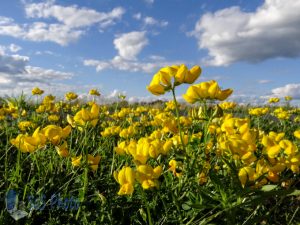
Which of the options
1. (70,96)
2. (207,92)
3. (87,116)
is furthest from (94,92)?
(207,92)

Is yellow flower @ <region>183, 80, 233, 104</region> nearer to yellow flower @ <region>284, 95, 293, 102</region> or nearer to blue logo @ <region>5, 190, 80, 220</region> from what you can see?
blue logo @ <region>5, 190, 80, 220</region>

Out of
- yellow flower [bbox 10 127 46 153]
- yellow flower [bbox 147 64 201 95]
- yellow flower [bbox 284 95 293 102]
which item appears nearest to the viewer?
yellow flower [bbox 147 64 201 95]

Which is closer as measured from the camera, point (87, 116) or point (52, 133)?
point (52, 133)

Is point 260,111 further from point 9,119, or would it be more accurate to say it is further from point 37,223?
point 37,223

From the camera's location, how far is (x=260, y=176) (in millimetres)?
1705

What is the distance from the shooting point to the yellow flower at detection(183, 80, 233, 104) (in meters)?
1.92

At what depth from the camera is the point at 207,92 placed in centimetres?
194

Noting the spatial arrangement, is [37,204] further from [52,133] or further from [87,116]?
[87,116]

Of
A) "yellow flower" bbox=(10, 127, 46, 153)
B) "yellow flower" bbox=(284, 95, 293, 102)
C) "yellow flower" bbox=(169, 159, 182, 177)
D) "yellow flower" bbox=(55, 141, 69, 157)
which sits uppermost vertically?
"yellow flower" bbox=(284, 95, 293, 102)

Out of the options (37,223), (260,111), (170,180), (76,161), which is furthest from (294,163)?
(260,111)

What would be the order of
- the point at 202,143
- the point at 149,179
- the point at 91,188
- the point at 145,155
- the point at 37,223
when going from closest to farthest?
the point at 149,179 → the point at 145,155 → the point at 202,143 → the point at 37,223 → the point at 91,188

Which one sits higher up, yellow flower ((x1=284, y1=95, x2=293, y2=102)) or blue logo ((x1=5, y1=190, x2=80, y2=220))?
yellow flower ((x1=284, y1=95, x2=293, y2=102))

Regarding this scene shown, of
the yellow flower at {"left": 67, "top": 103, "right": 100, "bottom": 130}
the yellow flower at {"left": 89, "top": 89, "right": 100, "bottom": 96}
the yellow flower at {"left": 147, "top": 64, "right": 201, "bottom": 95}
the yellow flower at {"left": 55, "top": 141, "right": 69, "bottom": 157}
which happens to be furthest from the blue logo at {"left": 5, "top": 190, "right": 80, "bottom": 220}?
the yellow flower at {"left": 89, "top": 89, "right": 100, "bottom": 96}

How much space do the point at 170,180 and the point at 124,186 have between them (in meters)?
0.61
